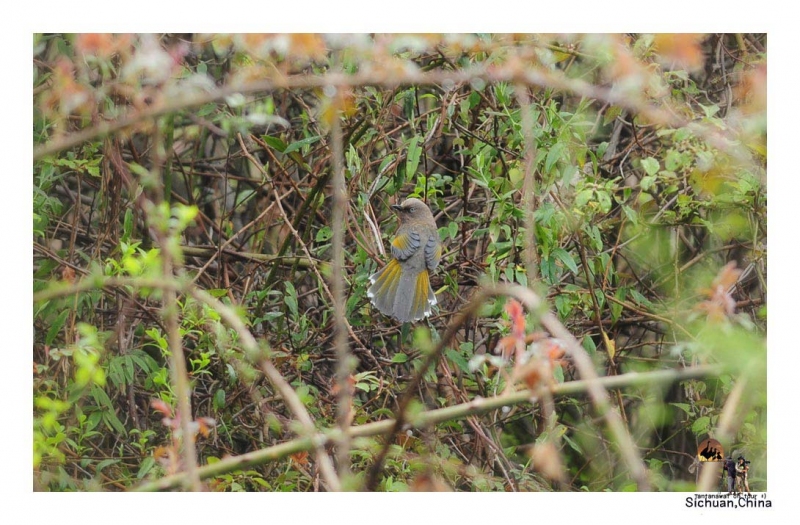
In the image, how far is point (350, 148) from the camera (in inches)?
128

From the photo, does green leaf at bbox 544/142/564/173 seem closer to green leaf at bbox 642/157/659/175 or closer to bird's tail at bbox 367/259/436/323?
green leaf at bbox 642/157/659/175

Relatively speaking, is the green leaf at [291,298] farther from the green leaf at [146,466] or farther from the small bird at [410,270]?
the green leaf at [146,466]

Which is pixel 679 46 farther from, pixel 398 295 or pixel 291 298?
pixel 291 298

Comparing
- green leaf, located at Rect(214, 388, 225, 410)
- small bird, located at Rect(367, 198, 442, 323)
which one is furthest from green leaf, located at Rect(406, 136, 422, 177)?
green leaf, located at Rect(214, 388, 225, 410)

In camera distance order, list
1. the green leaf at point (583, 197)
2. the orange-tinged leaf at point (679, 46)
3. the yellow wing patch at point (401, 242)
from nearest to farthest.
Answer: the orange-tinged leaf at point (679, 46)
the green leaf at point (583, 197)
the yellow wing patch at point (401, 242)

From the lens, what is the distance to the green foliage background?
2.88 metres

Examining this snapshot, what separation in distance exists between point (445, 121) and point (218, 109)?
37.3 inches

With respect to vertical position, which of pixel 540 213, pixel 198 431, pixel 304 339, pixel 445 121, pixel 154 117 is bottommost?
pixel 198 431

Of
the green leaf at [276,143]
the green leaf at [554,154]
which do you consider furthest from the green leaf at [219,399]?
the green leaf at [554,154]

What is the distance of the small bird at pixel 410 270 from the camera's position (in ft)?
10.9

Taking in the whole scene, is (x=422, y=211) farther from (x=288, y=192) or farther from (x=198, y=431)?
(x=198, y=431)

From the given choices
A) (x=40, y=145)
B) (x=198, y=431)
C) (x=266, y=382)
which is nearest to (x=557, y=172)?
(x=266, y=382)

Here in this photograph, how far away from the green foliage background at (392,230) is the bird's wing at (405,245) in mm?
101

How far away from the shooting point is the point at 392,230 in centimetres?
354
